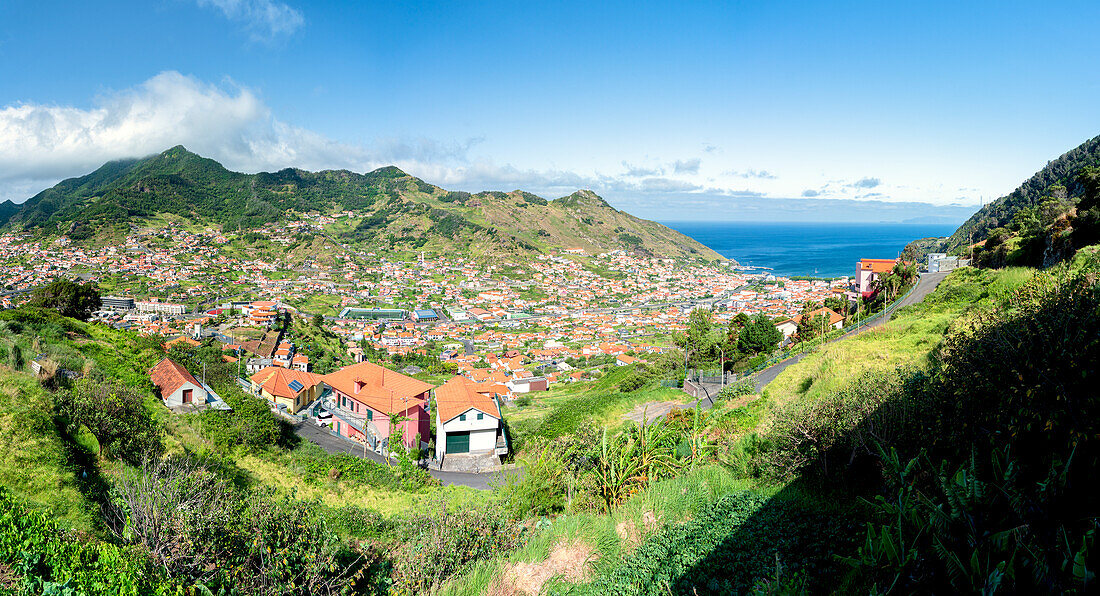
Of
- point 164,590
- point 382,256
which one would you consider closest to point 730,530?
point 164,590

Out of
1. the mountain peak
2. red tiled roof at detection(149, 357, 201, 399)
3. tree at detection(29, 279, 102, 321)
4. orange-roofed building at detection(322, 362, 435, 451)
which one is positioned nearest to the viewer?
red tiled roof at detection(149, 357, 201, 399)

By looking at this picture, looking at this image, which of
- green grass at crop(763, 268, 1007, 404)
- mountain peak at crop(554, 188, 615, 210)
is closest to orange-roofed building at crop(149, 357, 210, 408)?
green grass at crop(763, 268, 1007, 404)

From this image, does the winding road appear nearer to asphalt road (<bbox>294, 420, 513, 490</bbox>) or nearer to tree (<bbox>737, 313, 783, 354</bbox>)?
asphalt road (<bbox>294, 420, 513, 490</bbox>)

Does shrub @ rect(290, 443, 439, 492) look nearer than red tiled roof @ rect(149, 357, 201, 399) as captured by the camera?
Yes

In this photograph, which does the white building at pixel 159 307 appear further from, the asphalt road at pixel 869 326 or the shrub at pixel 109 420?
the asphalt road at pixel 869 326

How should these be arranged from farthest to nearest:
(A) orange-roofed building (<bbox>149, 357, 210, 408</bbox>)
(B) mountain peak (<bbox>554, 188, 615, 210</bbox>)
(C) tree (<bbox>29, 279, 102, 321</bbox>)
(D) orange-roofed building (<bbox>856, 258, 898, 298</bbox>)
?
(B) mountain peak (<bbox>554, 188, 615, 210</bbox>)
(D) orange-roofed building (<bbox>856, 258, 898, 298</bbox>)
(C) tree (<bbox>29, 279, 102, 321</bbox>)
(A) orange-roofed building (<bbox>149, 357, 210, 408</bbox>)

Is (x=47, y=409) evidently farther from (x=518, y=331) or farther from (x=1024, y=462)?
(x=518, y=331)

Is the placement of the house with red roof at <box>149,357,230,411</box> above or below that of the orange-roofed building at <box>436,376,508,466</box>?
above
